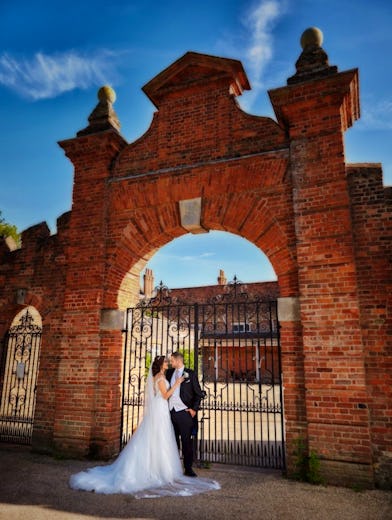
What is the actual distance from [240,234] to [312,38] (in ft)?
12.3

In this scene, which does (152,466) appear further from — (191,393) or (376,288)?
(376,288)

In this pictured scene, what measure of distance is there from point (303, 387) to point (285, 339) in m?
0.74

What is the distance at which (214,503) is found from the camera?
14.9 ft

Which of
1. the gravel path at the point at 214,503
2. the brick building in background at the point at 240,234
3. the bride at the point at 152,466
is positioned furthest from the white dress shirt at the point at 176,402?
the brick building in background at the point at 240,234

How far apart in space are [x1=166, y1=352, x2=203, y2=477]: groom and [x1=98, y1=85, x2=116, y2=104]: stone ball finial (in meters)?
5.92

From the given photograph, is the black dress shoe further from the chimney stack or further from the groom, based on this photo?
the chimney stack

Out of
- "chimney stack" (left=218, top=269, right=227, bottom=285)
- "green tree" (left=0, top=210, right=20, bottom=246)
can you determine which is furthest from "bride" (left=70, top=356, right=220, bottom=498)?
"chimney stack" (left=218, top=269, right=227, bottom=285)

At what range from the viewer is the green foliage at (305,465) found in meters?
5.17

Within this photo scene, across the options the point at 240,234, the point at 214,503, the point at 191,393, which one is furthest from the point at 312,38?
the point at 214,503

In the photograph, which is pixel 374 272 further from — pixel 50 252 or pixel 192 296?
pixel 192 296

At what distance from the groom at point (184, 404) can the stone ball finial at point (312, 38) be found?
5.93 metres

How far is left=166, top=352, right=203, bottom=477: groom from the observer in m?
5.76

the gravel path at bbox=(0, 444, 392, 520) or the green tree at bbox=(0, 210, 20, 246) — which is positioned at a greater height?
the green tree at bbox=(0, 210, 20, 246)

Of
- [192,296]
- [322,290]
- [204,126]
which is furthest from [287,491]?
[192,296]
